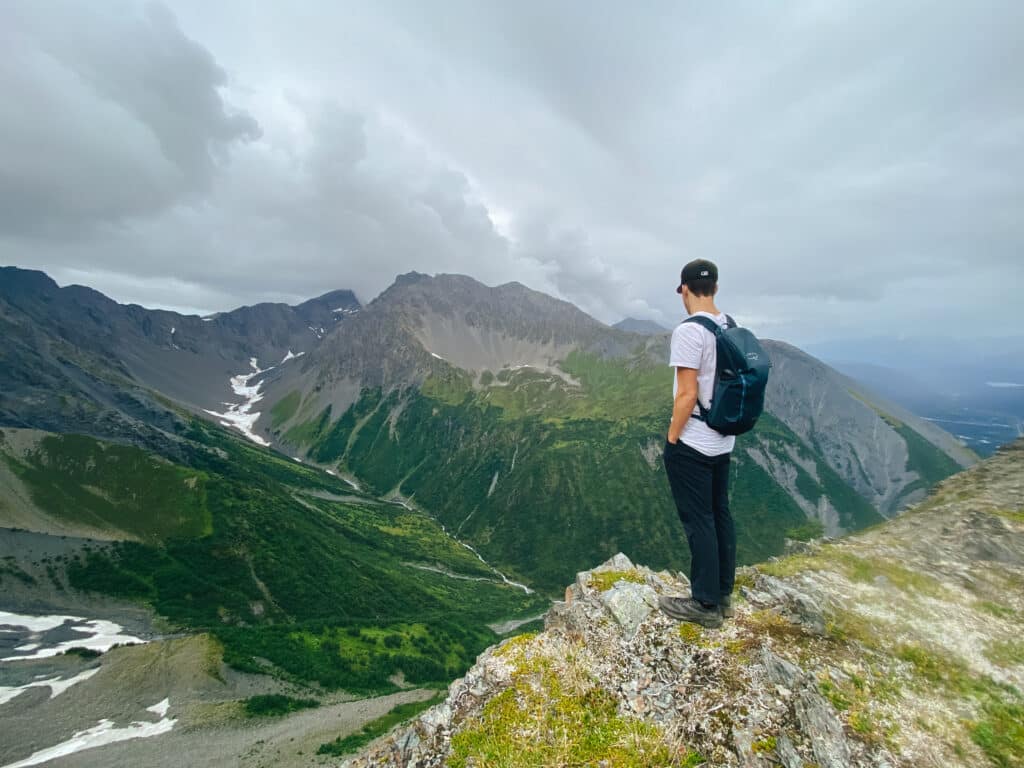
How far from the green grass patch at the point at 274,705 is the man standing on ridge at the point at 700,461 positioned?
244ft

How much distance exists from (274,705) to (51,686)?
3141 centimetres

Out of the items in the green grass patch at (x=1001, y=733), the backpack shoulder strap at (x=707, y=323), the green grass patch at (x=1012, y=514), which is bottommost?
the green grass patch at (x=1001, y=733)

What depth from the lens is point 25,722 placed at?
54375mm

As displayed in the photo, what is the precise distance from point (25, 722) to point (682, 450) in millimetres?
89106

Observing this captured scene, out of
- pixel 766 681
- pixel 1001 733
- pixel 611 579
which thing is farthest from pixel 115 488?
pixel 1001 733

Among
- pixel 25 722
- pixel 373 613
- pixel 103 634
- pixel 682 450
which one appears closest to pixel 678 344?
pixel 682 450

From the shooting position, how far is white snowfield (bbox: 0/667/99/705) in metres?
59.1

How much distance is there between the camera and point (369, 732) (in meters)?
51.1

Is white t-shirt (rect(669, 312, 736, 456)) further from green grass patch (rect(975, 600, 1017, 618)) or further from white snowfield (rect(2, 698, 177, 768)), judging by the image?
white snowfield (rect(2, 698, 177, 768))

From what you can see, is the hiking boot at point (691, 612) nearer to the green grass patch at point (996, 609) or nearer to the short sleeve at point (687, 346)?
the short sleeve at point (687, 346)

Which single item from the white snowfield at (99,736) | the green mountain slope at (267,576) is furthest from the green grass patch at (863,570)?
the green mountain slope at (267,576)

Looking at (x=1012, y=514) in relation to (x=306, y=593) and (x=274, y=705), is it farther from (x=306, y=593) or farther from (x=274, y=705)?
(x=306, y=593)

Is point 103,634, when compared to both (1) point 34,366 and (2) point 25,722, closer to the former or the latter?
(2) point 25,722

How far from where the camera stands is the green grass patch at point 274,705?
5903 centimetres
